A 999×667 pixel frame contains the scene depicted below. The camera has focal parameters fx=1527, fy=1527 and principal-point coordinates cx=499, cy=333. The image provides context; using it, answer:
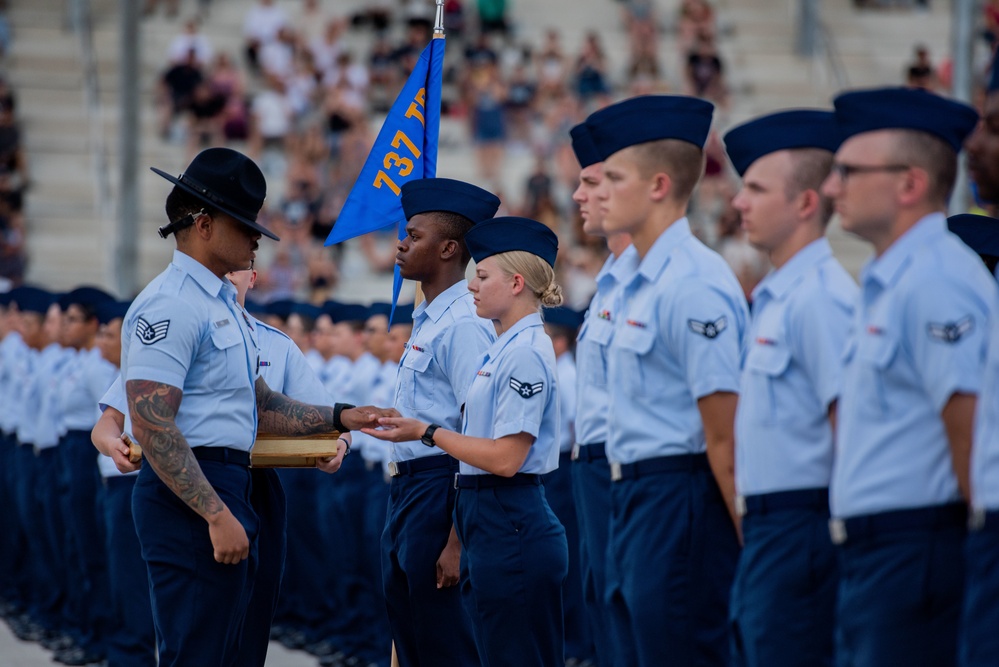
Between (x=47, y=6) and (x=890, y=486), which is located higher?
(x=47, y=6)

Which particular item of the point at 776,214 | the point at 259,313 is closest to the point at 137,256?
the point at 259,313

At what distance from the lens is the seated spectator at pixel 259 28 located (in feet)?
70.1

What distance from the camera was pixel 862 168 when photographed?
13.1 feet

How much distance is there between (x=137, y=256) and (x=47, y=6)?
23.7 ft

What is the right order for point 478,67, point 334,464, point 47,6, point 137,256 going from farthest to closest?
point 47,6 < point 478,67 < point 137,256 < point 334,464

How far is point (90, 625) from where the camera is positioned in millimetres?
9977

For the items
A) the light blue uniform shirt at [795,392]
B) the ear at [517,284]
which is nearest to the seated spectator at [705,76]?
the ear at [517,284]

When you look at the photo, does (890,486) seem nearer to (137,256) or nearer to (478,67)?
(137,256)

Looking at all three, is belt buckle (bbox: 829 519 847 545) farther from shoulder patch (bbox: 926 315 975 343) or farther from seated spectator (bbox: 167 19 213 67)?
seated spectator (bbox: 167 19 213 67)

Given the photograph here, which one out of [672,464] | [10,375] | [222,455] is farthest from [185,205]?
[10,375]

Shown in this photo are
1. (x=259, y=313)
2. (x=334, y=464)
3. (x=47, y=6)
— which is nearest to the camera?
(x=334, y=464)

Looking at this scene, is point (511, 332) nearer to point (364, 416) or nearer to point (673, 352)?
point (364, 416)

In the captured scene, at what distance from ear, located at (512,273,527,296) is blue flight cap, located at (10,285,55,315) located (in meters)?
7.54

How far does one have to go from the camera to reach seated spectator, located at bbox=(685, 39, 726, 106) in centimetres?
2150
